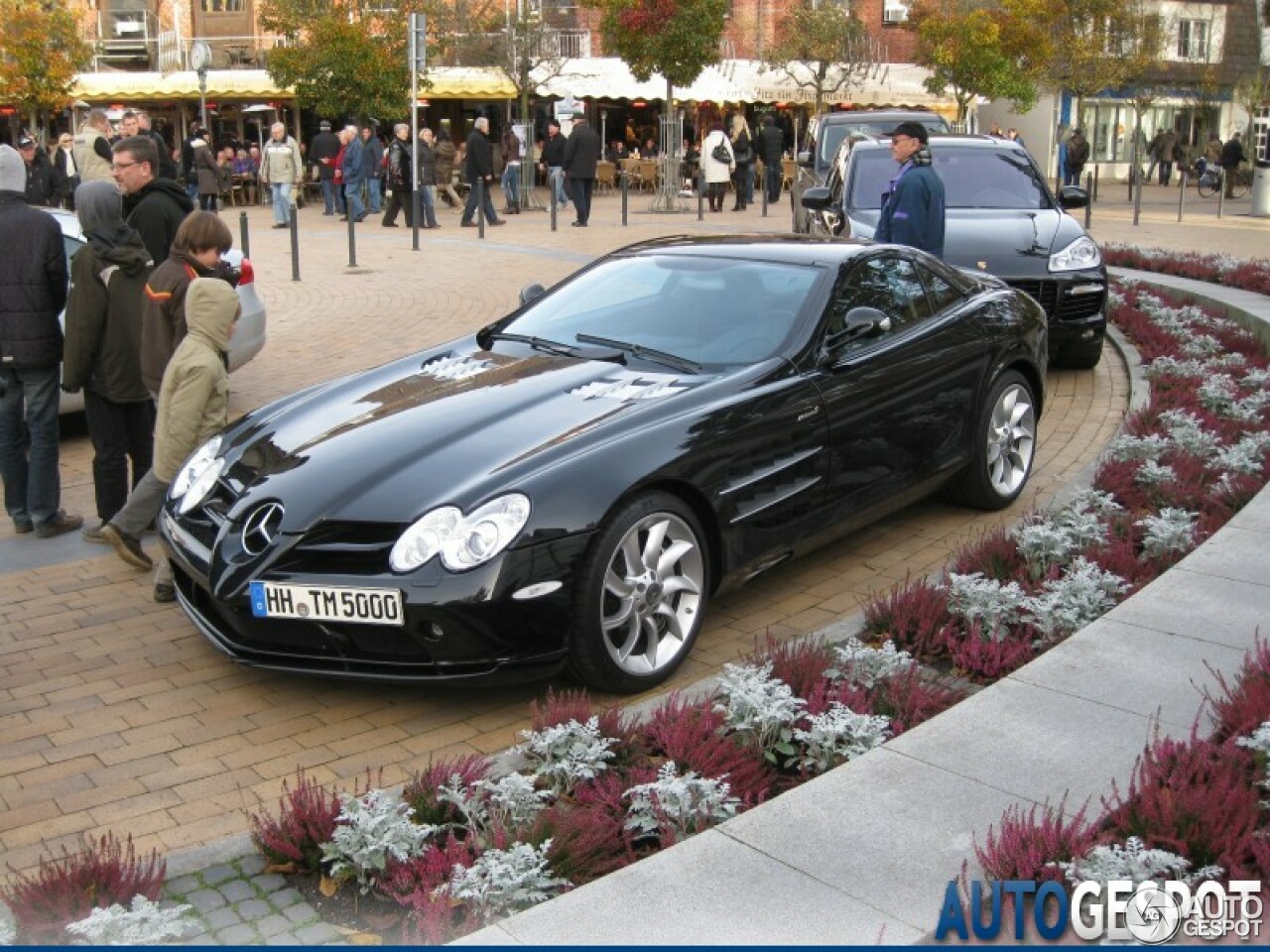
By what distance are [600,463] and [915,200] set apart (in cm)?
476

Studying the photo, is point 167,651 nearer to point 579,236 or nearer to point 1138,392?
point 1138,392

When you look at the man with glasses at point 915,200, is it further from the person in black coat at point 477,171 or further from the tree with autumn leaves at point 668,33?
the tree with autumn leaves at point 668,33

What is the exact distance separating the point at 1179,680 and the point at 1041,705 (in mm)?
524

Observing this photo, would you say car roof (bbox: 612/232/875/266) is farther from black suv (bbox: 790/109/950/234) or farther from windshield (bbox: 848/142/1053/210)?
black suv (bbox: 790/109/950/234)

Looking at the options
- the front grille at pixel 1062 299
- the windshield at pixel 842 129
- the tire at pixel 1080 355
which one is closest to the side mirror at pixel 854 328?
the front grille at pixel 1062 299

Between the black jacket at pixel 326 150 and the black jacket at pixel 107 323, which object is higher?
the black jacket at pixel 326 150

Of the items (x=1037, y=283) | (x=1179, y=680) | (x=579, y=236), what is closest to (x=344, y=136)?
(x=579, y=236)

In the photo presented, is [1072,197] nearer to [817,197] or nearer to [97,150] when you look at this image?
[817,197]

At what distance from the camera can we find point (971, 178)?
39.1 feet

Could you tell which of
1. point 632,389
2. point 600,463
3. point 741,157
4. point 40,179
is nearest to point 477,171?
point 40,179

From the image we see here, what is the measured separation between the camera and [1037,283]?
34.1 feet

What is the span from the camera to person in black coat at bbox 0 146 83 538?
22.7ft

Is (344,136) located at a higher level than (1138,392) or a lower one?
higher

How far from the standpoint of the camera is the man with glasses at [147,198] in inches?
309
